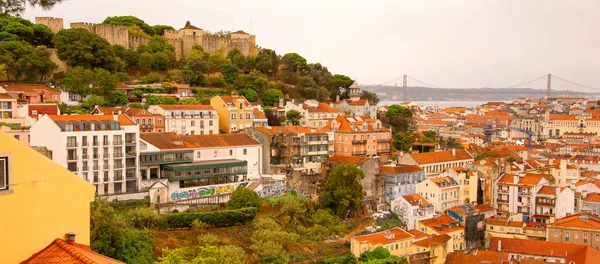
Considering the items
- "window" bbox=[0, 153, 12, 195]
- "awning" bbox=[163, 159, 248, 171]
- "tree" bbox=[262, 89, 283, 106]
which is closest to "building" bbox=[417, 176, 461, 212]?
"awning" bbox=[163, 159, 248, 171]

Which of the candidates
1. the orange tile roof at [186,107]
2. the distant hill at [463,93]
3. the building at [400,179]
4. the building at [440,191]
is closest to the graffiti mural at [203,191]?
the orange tile roof at [186,107]

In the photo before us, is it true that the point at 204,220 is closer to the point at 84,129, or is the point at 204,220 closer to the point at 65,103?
the point at 84,129

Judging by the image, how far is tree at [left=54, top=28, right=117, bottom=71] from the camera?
143ft

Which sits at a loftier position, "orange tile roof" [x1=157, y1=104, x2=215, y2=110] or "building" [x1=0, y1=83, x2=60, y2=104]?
"building" [x1=0, y1=83, x2=60, y2=104]

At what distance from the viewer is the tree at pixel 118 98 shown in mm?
39562

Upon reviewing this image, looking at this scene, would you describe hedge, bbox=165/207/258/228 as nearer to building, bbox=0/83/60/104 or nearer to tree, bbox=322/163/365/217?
tree, bbox=322/163/365/217

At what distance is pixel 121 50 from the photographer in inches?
1941

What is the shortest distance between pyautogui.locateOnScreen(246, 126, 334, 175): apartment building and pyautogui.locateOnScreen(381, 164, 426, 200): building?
4238 mm

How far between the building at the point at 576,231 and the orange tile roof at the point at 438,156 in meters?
9.30

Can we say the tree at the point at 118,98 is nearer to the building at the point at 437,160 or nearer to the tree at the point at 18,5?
the building at the point at 437,160

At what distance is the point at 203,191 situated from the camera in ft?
96.8

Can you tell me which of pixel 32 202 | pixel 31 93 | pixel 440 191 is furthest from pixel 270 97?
pixel 32 202

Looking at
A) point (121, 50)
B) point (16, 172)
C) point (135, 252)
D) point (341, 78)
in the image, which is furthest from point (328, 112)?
point (16, 172)

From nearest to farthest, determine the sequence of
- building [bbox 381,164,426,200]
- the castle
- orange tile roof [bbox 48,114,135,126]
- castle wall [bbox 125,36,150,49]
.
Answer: orange tile roof [bbox 48,114,135,126] < building [bbox 381,164,426,200] < the castle < castle wall [bbox 125,36,150,49]
